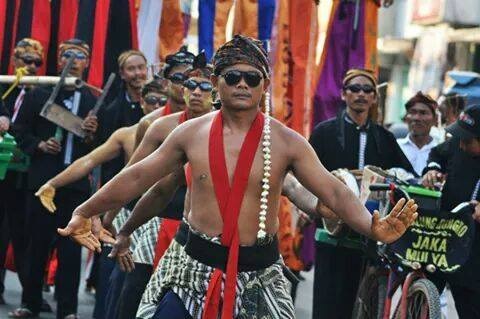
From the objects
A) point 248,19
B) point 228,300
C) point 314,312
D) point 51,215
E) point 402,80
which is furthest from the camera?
point 402,80

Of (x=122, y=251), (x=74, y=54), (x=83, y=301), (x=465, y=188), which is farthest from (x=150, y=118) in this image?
(x=83, y=301)

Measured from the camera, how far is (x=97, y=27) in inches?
517

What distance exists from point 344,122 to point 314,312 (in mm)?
1373

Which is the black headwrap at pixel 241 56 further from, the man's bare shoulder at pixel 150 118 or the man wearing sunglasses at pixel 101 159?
the man wearing sunglasses at pixel 101 159

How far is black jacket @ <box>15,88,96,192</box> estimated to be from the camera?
11641 millimetres

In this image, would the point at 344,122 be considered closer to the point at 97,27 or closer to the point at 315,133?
the point at 315,133

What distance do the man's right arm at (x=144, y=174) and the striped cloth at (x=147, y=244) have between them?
1.95 meters

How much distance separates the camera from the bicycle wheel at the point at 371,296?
32.1ft

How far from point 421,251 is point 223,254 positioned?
8.15 ft

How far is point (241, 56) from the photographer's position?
6.82m

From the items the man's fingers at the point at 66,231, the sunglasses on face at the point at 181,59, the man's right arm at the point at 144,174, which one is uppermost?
the sunglasses on face at the point at 181,59

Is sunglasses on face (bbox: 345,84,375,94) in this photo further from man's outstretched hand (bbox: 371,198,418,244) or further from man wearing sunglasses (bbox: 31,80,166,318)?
man's outstretched hand (bbox: 371,198,418,244)

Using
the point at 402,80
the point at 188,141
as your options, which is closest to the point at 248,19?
the point at 188,141

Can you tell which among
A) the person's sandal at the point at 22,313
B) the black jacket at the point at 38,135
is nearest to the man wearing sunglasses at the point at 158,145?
the person's sandal at the point at 22,313
